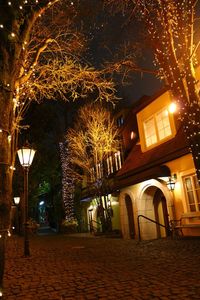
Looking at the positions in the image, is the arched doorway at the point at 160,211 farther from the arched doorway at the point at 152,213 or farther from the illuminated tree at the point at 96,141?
the illuminated tree at the point at 96,141

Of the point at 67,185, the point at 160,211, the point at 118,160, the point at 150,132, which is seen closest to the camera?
the point at 150,132

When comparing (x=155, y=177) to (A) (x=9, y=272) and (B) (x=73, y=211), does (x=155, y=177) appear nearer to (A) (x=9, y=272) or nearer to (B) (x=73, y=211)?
(A) (x=9, y=272)

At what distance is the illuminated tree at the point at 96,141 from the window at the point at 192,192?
29.5ft

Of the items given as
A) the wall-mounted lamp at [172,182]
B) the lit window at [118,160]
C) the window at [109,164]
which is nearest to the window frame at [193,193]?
the wall-mounted lamp at [172,182]

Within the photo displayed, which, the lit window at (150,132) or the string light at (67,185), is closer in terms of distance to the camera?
the lit window at (150,132)

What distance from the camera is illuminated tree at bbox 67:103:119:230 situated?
72.1 feet

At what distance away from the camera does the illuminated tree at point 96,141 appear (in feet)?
72.1

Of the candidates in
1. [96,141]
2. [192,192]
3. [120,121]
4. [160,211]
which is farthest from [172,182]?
[120,121]

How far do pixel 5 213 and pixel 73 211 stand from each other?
28.6 m

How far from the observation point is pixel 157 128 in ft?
54.2

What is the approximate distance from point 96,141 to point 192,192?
1010 cm

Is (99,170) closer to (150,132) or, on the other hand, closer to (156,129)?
(150,132)

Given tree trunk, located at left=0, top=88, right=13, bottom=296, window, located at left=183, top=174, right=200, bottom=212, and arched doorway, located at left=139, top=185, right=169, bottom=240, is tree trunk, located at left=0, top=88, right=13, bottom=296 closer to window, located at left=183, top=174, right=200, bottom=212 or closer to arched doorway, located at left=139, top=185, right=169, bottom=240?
window, located at left=183, top=174, right=200, bottom=212

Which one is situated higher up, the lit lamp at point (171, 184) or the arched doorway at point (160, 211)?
the lit lamp at point (171, 184)
